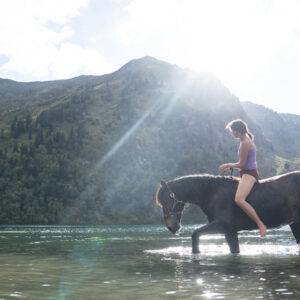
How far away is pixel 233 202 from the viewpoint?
1852cm

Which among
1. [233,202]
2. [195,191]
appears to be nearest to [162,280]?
[233,202]

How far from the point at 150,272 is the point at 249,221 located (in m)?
5.73

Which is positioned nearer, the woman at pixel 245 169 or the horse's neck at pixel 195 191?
the woman at pixel 245 169

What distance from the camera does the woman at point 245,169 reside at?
17781 mm

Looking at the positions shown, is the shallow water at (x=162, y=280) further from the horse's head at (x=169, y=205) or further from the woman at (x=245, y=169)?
the horse's head at (x=169, y=205)

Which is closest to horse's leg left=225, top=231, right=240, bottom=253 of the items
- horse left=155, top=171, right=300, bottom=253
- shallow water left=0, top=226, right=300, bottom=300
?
horse left=155, top=171, right=300, bottom=253

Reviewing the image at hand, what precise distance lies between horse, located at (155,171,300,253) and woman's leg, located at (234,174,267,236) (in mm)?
Result: 451

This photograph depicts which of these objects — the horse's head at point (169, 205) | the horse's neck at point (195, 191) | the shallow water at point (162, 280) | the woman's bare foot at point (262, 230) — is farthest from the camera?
the horse's head at point (169, 205)

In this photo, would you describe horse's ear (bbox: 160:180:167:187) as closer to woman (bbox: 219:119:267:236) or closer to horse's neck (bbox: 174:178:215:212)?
horse's neck (bbox: 174:178:215:212)

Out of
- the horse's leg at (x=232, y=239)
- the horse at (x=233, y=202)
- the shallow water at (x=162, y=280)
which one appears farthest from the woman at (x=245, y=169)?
the shallow water at (x=162, y=280)

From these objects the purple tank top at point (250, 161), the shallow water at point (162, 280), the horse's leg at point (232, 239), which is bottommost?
the shallow water at point (162, 280)

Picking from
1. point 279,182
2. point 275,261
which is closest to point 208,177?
point 279,182

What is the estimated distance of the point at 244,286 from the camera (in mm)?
10633

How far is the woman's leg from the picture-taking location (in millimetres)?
17750
